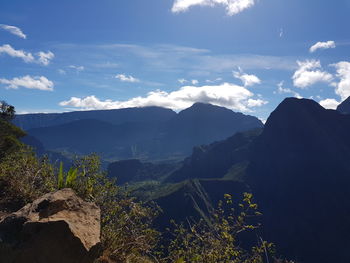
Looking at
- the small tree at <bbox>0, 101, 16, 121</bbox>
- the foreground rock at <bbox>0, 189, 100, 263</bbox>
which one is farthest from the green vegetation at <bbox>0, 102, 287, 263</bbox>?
the small tree at <bbox>0, 101, 16, 121</bbox>

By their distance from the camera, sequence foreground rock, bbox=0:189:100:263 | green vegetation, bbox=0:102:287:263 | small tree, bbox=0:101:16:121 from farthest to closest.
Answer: small tree, bbox=0:101:16:121, green vegetation, bbox=0:102:287:263, foreground rock, bbox=0:189:100:263

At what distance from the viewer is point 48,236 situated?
17.4ft

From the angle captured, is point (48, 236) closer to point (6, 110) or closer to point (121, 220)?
point (121, 220)

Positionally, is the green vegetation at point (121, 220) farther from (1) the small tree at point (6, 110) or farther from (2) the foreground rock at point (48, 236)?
(1) the small tree at point (6, 110)

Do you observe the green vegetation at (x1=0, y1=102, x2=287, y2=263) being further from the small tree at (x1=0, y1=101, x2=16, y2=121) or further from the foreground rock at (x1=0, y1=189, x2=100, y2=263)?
the small tree at (x1=0, y1=101, x2=16, y2=121)

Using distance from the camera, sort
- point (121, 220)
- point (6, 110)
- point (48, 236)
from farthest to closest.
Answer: point (6, 110), point (121, 220), point (48, 236)

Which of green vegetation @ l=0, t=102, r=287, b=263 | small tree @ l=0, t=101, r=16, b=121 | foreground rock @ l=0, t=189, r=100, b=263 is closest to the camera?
foreground rock @ l=0, t=189, r=100, b=263

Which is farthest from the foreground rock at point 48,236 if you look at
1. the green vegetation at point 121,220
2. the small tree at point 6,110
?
the small tree at point 6,110

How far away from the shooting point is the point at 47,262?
5.18 meters

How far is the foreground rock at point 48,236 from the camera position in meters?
5.15

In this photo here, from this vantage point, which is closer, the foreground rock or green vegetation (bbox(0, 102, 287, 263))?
the foreground rock

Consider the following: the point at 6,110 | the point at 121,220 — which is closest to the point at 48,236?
the point at 121,220

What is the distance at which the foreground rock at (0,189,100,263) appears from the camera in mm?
5152

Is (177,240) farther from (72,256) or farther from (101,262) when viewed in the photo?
(72,256)
